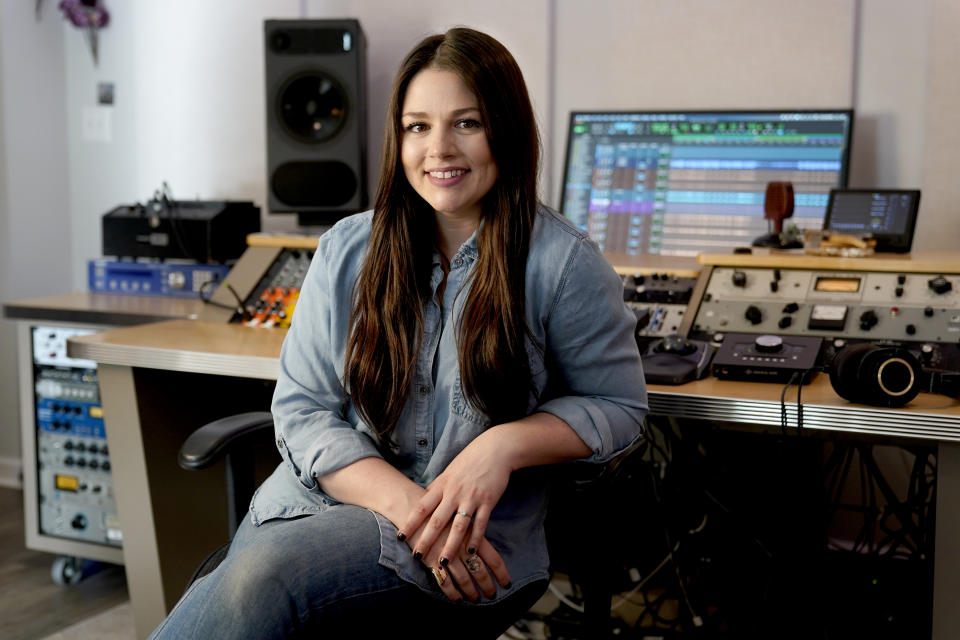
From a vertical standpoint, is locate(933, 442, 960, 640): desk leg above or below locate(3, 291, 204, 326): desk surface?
below

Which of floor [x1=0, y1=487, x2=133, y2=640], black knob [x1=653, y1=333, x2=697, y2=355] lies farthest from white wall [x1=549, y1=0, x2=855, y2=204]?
floor [x1=0, y1=487, x2=133, y2=640]

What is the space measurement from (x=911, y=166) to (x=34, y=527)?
2469mm

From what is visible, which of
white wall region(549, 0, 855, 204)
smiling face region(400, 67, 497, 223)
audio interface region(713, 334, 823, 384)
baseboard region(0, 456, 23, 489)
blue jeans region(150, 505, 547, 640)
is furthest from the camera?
baseboard region(0, 456, 23, 489)

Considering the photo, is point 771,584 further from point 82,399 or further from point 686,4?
point 82,399

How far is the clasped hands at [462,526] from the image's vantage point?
42.3 inches

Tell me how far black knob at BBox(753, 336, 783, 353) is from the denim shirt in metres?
0.44

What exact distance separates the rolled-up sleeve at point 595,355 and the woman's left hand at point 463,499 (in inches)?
4.9

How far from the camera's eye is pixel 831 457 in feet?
7.73

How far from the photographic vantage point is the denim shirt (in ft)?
3.92

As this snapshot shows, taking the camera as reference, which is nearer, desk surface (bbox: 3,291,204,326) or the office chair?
the office chair

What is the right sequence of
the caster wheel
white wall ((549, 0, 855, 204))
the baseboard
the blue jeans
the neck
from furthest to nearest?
the baseboard, the caster wheel, white wall ((549, 0, 855, 204)), the neck, the blue jeans

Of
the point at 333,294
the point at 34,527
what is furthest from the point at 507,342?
the point at 34,527

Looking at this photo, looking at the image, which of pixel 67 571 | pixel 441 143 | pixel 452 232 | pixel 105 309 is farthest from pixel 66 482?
pixel 441 143

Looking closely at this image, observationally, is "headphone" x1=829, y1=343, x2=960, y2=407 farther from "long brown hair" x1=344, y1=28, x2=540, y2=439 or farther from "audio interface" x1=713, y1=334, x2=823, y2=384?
"long brown hair" x1=344, y1=28, x2=540, y2=439
